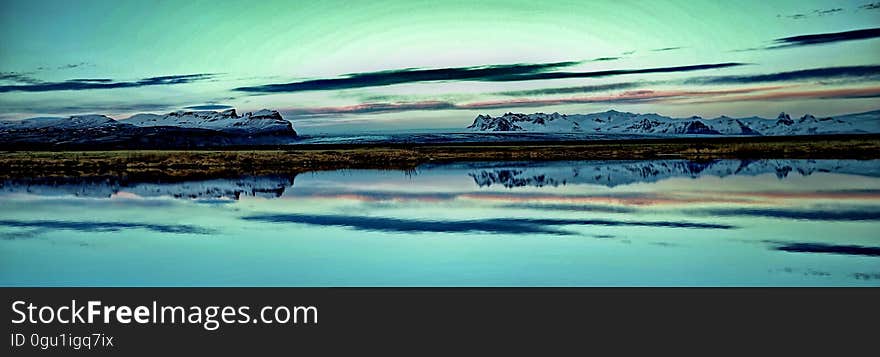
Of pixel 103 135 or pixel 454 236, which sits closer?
pixel 454 236

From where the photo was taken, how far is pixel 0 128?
145750mm

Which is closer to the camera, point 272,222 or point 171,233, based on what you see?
point 171,233

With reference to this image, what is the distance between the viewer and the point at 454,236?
12625mm

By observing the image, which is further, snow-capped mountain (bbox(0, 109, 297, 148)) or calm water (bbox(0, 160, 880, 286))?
snow-capped mountain (bbox(0, 109, 297, 148))

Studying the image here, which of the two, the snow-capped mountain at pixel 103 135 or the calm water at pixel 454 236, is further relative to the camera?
the snow-capped mountain at pixel 103 135

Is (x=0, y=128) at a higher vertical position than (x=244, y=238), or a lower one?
higher

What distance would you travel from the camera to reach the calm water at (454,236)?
31.9 ft

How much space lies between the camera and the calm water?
383 inches
